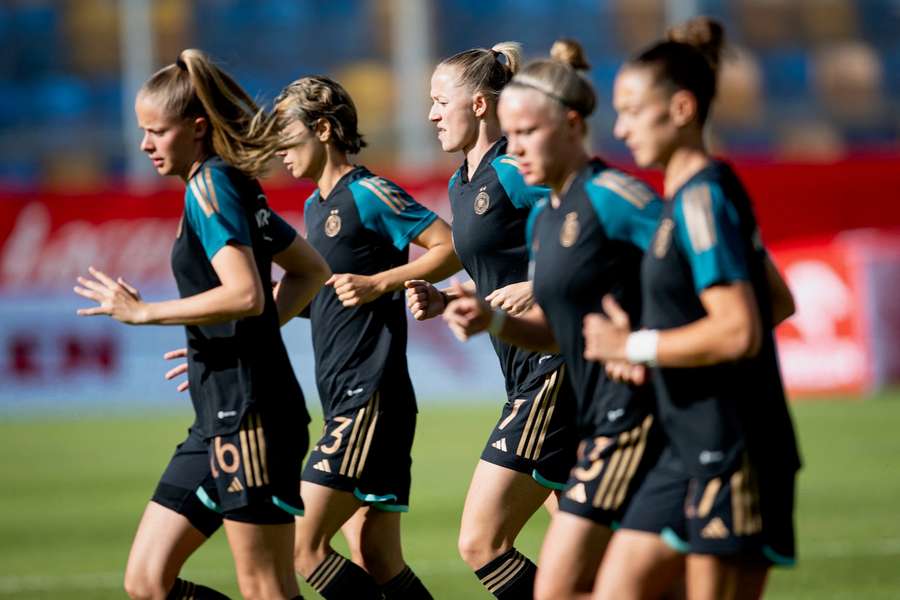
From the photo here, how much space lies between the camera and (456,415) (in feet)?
58.9

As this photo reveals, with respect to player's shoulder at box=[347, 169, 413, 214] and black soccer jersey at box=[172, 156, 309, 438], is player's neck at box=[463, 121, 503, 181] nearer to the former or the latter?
player's shoulder at box=[347, 169, 413, 214]

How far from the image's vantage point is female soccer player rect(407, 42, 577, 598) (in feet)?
19.8

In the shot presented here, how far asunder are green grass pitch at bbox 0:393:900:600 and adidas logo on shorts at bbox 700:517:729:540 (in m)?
3.83

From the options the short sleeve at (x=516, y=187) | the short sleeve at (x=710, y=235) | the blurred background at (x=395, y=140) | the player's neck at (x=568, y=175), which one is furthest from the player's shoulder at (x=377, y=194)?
the blurred background at (x=395, y=140)

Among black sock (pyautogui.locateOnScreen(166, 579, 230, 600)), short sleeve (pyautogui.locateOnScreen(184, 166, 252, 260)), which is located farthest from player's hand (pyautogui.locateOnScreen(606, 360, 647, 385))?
black sock (pyautogui.locateOnScreen(166, 579, 230, 600))

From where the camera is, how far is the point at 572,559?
470 cm

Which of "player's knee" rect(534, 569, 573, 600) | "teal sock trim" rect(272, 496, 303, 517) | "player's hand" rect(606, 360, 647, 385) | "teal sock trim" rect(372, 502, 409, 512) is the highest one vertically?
"player's hand" rect(606, 360, 647, 385)

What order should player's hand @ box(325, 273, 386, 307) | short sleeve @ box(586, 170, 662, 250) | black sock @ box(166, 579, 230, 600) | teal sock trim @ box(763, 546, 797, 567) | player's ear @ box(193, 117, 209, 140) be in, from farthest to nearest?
player's hand @ box(325, 273, 386, 307) → black sock @ box(166, 579, 230, 600) → player's ear @ box(193, 117, 209, 140) → short sleeve @ box(586, 170, 662, 250) → teal sock trim @ box(763, 546, 797, 567)

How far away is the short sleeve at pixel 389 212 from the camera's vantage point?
21.0 ft

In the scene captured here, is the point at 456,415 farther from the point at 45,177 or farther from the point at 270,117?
the point at 270,117

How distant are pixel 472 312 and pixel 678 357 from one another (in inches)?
29.3

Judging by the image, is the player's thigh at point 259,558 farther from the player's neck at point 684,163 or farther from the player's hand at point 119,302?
the player's neck at point 684,163

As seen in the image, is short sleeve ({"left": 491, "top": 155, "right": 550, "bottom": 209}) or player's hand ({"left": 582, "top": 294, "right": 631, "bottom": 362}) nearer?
player's hand ({"left": 582, "top": 294, "right": 631, "bottom": 362})

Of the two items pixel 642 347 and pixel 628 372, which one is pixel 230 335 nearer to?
pixel 628 372
